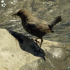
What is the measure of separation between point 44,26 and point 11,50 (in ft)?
4.63

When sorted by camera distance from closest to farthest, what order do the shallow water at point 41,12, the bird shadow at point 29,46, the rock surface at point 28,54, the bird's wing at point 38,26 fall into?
the rock surface at point 28,54
the bird shadow at point 29,46
the bird's wing at point 38,26
the shallow water at point 41,12

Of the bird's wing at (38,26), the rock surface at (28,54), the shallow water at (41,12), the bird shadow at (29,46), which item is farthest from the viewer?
the shallow water at (41,12)

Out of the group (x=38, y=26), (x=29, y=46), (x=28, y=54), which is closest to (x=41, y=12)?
(x=38, y=26)

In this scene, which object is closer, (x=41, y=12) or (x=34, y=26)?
(x=34, y=26)

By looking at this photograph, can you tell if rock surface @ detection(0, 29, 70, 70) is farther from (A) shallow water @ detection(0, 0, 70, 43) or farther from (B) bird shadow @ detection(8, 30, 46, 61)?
(A) shallow water @ detection(0, 0, 70, 43)

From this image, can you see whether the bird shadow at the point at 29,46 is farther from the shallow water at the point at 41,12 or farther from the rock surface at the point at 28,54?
the shallow water at the point at 41,12

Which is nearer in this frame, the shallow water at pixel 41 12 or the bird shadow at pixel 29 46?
the bird shadow at pixel 29 46

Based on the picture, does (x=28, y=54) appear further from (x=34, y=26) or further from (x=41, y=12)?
(x=41, y=12)

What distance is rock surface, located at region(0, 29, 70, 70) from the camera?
553cm

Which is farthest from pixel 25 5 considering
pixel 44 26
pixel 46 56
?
pixel 46 56

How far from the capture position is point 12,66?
5371mm

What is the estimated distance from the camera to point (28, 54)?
19.7ft

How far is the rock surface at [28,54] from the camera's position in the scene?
18.1 ft

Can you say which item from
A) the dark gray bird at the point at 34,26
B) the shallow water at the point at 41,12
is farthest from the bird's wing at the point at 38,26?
the shallow water at the point at 41,12
